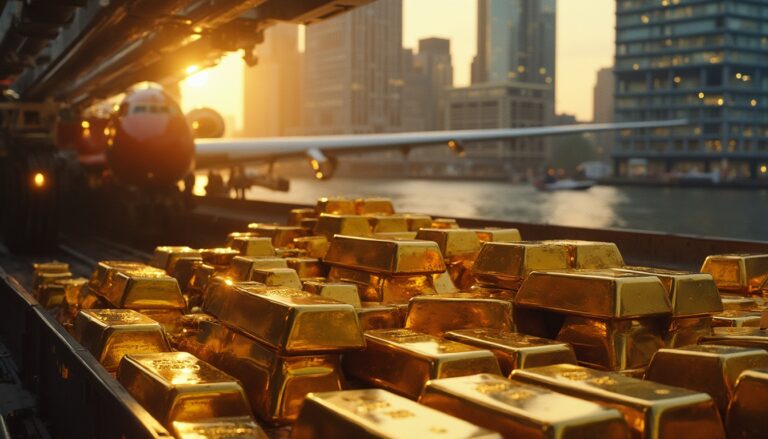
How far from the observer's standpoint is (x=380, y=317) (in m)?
4.48

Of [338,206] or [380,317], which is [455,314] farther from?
[338,206]

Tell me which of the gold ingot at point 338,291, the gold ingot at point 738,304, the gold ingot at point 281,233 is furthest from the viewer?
the gold ingot at point 281,233

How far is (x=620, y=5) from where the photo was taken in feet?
626

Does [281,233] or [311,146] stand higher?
[311,146]

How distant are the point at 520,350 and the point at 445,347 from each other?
34 centimetres

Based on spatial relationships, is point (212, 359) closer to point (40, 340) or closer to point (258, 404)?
point (258, 404)

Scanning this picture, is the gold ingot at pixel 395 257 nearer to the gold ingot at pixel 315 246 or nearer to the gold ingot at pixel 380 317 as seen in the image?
the gold ingot at pixel 380 317

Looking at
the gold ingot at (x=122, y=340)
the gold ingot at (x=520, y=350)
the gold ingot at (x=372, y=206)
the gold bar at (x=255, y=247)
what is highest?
the gold ingot at (x=372, y=206)

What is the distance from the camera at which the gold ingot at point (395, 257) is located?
495cm

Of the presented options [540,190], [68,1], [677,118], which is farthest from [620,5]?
[68,1]

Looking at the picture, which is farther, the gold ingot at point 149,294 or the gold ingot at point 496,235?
the gold ingot at point 496,235

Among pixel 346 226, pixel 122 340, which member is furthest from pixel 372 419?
pixel 346 226

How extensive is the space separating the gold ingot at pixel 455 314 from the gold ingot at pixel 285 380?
28.8 inches

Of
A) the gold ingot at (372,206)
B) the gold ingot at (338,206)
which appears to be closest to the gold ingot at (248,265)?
the gold ingot at (338,206)
